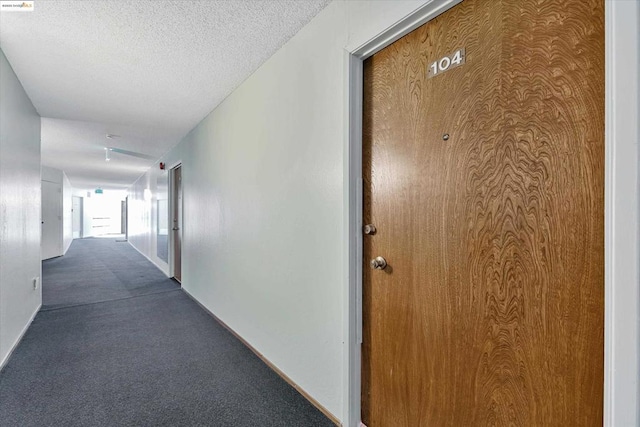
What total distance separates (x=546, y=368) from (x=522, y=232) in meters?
0.45

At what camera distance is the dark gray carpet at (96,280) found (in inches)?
170

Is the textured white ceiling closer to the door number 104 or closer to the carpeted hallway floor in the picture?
the door number 104

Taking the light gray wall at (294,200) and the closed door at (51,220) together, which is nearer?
the light gray wall at (294,200)

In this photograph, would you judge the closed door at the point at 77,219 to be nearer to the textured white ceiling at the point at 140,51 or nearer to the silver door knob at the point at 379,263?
the textured white ceiling at the point at 140,51

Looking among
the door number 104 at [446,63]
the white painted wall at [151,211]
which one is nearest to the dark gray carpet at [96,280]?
the white painted wall at [151,211]

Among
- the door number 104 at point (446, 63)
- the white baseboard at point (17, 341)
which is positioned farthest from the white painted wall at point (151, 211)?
the door number 104 at point (446, 63)

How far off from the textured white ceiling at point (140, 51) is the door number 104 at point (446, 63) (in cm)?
90

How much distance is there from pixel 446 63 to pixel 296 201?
1.19 meters

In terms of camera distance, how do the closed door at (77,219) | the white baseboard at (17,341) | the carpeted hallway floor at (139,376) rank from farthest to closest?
1. the closed door at (77,219)
2. the white baseboard at (17,341)
3. the carpeted hallway floor at (139,376)

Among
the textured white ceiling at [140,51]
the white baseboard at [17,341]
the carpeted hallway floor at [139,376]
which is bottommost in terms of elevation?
the carpeted hallway floor at [139,376]

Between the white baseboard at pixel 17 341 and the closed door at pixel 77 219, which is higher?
the closed door at pixel 77 219

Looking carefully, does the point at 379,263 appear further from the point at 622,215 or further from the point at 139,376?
the point at 139,376

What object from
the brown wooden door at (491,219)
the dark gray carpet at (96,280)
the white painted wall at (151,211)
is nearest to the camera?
the brown wooden door at (491,219)

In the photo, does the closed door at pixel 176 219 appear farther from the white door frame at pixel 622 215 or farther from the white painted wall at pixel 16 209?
the white door frame at pixel 622 215
